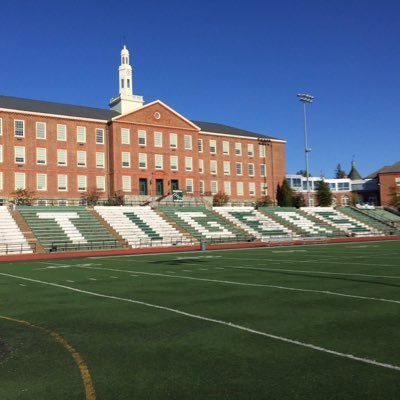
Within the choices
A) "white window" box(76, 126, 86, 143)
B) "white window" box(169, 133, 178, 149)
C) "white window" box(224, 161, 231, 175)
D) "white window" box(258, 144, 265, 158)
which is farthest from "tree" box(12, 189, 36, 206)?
"white window" box(258, 144, 265, 158)

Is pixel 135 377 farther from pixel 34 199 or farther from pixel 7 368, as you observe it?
pixel 34 199

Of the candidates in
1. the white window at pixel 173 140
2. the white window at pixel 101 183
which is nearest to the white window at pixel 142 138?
the white window at pixel 173 140

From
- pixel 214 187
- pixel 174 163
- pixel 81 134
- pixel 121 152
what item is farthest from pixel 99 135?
pixel 214 187

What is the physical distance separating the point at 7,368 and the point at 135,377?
1.99m

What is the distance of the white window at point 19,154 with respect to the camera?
182 feet

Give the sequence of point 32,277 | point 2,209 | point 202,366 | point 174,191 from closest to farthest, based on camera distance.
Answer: point 202,366
point 32,277
point 2,209
point 174,191

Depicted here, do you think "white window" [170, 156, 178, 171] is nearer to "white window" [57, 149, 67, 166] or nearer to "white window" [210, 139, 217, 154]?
"white window" [210, 139, 217, 154]

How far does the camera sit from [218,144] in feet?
232

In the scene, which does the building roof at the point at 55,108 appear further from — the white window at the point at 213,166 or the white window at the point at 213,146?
the white window at the point at 213,166

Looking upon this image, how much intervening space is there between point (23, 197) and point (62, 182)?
18.8 feet

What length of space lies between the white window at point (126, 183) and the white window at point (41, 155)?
999 cm

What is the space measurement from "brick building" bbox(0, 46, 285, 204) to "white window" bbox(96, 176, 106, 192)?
132 millimetres

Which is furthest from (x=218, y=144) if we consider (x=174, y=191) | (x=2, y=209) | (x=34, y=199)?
(x=2, y=209)

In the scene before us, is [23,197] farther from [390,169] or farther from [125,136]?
[390,169]
